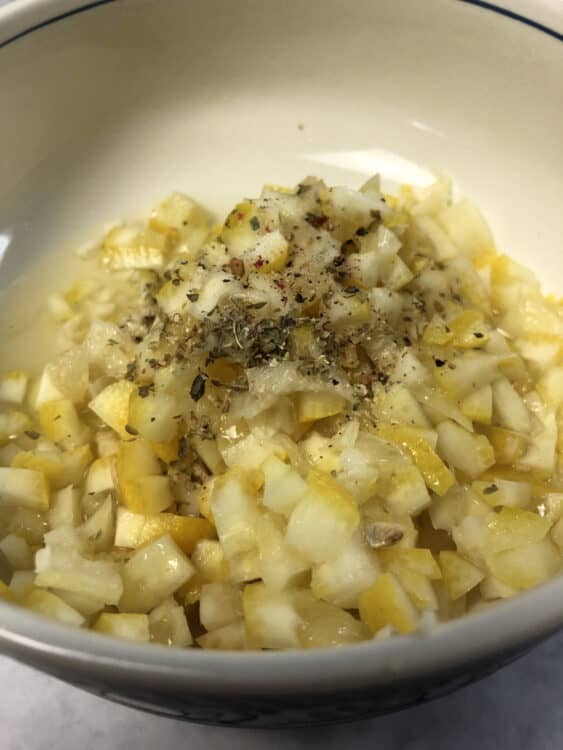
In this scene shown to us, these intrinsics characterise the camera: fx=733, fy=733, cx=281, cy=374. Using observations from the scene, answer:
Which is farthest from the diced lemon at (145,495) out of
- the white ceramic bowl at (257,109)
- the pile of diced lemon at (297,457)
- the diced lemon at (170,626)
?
the white ceramic bowl at (257,109)

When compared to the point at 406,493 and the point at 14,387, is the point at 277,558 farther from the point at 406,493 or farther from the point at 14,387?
the point at 14,387

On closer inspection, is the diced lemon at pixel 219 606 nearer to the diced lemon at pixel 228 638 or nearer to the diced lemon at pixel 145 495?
the diced lemon at pixel 228 638

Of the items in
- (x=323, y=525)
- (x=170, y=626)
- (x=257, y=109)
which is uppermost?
(x=257, y=109)

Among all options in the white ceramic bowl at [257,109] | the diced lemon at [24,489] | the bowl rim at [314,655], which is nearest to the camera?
the bowl rim at [314,655]

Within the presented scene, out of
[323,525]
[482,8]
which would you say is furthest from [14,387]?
[482,8]

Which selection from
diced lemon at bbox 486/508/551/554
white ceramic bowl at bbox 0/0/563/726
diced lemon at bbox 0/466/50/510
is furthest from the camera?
white ceramic bowl at bbox 0/0/563/726

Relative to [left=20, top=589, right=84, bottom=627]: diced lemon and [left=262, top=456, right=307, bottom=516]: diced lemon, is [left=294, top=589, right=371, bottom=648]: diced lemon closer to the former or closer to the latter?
[left=262, top=456, right=307, bottom=516]: diced lemon

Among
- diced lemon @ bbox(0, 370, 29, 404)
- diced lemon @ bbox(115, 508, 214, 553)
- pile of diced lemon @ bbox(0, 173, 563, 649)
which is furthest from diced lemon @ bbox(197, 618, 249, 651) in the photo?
diced lemon @ bbox(0, 370, 29, 404)
